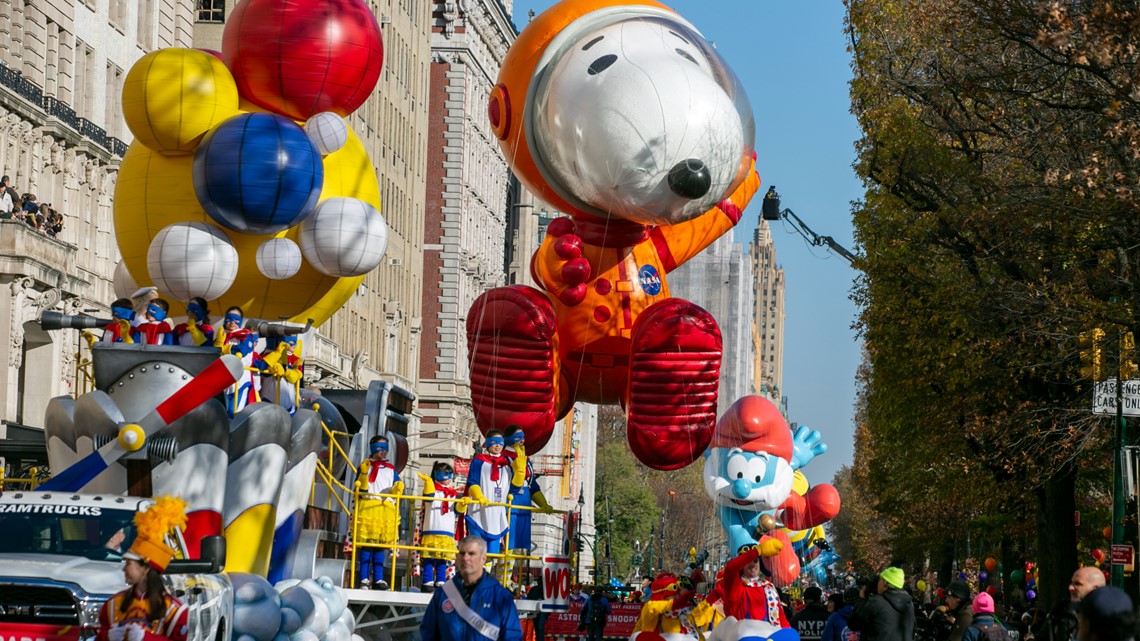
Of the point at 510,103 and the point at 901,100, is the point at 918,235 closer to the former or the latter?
the point at 901,100

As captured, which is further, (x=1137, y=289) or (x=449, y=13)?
(x=449, y=13)

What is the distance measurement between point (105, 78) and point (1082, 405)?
21.6 m

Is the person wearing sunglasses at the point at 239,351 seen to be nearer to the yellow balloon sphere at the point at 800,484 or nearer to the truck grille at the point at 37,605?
the truck grille at the point at 37,605

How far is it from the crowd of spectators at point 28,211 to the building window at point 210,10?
558 inches

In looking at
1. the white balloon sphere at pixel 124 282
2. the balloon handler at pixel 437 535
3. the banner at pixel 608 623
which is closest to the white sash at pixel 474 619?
the balloon handler at pixel 437 535

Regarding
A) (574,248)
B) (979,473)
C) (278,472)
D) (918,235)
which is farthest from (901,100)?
(278,472)

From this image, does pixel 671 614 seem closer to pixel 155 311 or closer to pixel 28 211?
pixel 155 311

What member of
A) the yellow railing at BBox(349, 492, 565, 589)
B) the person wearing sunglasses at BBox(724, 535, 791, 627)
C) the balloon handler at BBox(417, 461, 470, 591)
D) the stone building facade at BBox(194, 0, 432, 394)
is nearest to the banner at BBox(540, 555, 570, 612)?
the yellow railing at BBox(349, 492, 565, 589)

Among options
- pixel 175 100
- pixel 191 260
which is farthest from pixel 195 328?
pixel 175 100

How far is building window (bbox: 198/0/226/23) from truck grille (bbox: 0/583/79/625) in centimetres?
3820

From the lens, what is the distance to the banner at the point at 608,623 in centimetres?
2216

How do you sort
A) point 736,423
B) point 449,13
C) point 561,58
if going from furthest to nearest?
point 449,13, point 736,423, point 561,58

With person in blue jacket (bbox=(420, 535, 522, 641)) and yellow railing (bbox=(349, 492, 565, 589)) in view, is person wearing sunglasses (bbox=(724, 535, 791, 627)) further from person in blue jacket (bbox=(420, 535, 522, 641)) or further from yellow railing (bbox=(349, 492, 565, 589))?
person in blue jacket (bbox=(420, 535, 522, 641))

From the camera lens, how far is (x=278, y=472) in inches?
567
